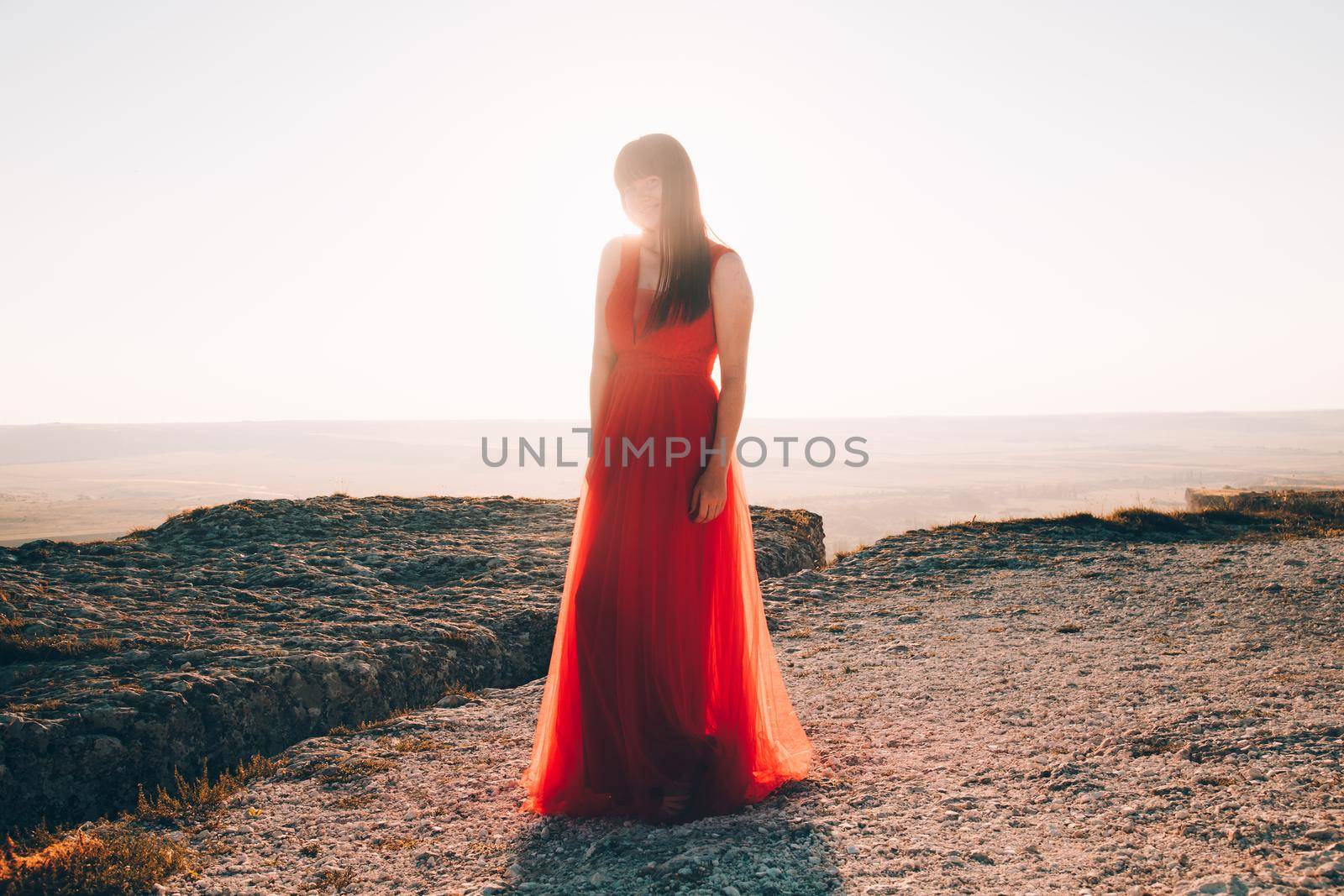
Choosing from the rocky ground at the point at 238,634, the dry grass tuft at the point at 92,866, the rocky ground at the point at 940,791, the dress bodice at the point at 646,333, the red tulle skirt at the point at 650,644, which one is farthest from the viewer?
the rocky ground at the point at 238,634

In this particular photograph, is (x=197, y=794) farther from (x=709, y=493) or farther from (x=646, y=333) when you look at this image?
(x=646, y=333)

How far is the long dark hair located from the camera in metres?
3.55

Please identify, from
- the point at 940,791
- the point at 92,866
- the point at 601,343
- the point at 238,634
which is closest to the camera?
the point at 92,866

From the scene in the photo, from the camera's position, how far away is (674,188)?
3566mm

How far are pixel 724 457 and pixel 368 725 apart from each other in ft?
9.11

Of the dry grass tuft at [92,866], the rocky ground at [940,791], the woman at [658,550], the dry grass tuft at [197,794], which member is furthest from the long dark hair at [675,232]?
the dry grass tuft at [197,794]

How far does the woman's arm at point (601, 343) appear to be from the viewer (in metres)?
3.68

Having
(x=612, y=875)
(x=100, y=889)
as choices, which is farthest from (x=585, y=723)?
(x=100, y=889)

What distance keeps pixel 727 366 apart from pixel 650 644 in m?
1.26

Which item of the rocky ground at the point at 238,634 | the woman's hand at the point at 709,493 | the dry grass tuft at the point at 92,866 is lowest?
the dry grass tuft at the point at 92,866

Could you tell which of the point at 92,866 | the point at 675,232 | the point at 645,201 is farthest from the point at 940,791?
the point at 92,866

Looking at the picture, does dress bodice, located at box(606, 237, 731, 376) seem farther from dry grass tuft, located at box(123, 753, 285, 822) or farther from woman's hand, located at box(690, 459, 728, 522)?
dry grass tuft, located at box(123, 753, 285, 822)

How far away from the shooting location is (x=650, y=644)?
3570 millimetres

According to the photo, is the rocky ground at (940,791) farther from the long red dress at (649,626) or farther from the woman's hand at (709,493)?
the woman's hand at (709,493)
